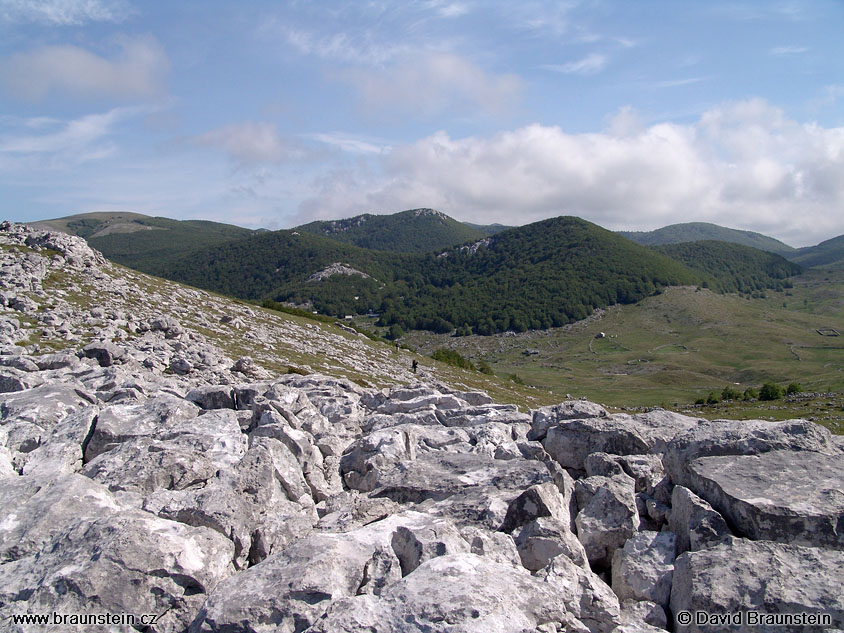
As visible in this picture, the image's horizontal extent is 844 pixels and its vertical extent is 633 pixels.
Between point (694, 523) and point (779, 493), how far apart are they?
5.33 ft

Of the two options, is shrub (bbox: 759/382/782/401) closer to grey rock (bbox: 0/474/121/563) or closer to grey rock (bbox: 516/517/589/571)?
grey rock (bbox: 516/517/589/571)

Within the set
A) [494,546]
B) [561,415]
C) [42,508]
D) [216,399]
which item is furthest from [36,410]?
[561,415]

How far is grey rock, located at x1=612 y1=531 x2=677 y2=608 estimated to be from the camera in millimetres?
8227

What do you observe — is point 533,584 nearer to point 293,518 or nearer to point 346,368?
point 293,518

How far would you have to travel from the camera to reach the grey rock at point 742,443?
10.9 m

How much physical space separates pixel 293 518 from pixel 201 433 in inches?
197

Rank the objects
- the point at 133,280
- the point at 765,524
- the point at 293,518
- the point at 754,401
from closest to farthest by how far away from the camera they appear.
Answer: the point at 765,524, the point at 293,518, the point at 133,280, the point at 754,401

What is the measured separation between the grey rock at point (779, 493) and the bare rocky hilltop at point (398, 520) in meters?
0.04

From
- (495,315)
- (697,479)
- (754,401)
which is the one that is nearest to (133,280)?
(697,479)

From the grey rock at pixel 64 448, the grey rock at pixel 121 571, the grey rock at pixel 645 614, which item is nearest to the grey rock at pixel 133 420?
the grey rock at pixel 64 448

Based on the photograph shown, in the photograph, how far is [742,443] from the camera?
11.1 metres

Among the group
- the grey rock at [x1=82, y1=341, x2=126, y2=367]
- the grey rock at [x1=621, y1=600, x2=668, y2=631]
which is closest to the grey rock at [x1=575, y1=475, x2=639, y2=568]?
the grey rock at [x1=621, y1=600, x2=668, y2=631]

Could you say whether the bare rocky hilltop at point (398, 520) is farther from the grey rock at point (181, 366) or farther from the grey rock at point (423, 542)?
the grey rock at point (181, 366)

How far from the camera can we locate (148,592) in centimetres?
739
